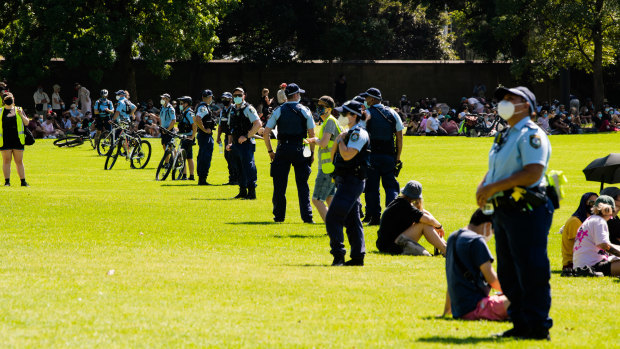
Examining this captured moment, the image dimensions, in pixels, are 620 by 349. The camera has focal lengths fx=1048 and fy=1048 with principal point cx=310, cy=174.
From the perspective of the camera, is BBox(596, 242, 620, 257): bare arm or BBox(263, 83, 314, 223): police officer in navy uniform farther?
BBox(263, 83, 314, 223): police officer in navy uniform

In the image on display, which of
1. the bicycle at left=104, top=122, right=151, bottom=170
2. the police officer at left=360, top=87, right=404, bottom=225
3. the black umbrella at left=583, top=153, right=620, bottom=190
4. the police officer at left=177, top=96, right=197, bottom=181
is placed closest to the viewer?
the black umbrella at left=583, top=153, right=620, bottom=190

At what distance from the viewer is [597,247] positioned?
38.0 ft

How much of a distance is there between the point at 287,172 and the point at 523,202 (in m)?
8.86

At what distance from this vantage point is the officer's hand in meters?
7.16

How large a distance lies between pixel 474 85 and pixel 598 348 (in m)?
55.0

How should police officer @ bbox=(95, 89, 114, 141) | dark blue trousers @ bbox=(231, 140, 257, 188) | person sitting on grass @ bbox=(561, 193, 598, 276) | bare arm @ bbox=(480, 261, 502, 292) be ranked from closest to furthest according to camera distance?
bare arm @ bbox=(480, 261, 502, 292)
person sitting on grass @ bbox=(561, 193, 598, 276)
dark blue trousers @ bbox=(231, 140, 257, 188)
police officer @ bbox=(95, 89, 114, 141)

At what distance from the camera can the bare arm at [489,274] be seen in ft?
26.7

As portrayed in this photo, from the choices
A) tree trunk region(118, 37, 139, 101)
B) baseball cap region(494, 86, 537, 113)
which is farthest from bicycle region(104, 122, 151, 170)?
tree trunk region(118, 37, 139, 101)

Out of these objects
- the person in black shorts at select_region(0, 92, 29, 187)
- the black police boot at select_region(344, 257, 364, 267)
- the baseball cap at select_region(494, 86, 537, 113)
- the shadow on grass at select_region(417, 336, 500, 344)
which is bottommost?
the black police boot at select_region(344, 257, 364, 267)

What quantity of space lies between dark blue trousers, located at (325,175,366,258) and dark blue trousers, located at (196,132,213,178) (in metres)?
11.8

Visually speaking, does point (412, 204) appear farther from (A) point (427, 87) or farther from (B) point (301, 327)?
(A) point (427, 87)

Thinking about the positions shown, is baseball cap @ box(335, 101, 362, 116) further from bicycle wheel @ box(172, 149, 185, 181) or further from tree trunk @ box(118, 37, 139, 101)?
tree trunk @ box(118, 37, 139, 101)

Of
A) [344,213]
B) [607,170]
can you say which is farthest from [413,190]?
[607,170]

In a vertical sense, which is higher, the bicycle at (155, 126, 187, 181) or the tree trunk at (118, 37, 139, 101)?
the tree trunk at (118, 37, 139, 101)
